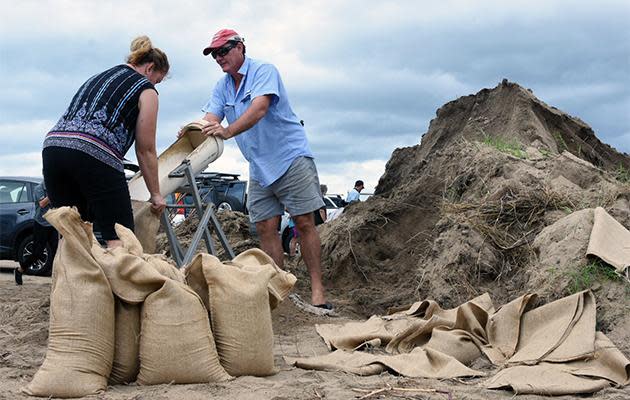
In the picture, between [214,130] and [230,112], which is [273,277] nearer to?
[214,130]

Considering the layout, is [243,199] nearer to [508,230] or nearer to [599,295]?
[508,230]

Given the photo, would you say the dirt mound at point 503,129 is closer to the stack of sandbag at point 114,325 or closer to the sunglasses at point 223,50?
the sunglasses at point 223,50

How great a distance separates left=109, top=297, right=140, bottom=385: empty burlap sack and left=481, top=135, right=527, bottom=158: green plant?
14.8 ft

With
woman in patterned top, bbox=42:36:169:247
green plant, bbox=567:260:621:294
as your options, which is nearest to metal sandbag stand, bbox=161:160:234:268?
woman in patterned top, bbox=42:36:169:247

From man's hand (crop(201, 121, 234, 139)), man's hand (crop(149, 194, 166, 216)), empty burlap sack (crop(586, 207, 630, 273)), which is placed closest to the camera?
empty burlap sack (crop(586, 207, 630, 273))

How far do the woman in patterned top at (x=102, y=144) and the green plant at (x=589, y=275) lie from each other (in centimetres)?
255

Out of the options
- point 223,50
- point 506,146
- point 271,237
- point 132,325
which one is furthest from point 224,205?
point 132,325

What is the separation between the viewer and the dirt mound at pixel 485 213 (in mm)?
5416

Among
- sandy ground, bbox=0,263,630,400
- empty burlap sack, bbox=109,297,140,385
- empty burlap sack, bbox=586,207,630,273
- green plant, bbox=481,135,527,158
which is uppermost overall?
green plant, bbox=481,135,527,158

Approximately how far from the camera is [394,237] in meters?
7.93

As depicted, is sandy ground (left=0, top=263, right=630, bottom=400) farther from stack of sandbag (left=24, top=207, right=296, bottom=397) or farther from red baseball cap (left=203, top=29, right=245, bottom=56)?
red baseball cap (left=203, top=29, right=245, bottom=56)

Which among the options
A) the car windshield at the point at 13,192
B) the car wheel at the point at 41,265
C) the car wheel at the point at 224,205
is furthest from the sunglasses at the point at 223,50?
the car wheel at the point at 224,205

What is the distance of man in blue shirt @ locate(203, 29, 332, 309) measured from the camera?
608cm

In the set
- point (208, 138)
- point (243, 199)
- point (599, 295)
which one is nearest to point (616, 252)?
point (599, 295)
